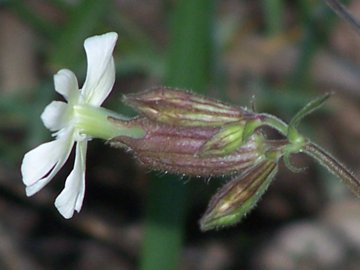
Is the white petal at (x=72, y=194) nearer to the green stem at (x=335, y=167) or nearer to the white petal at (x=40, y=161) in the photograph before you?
the white petal at (x=40, y=161)

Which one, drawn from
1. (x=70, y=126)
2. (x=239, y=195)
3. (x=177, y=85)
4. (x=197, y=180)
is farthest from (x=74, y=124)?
(x=197, y=180)

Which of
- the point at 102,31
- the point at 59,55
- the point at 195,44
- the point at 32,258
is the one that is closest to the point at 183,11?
the point at 195,44

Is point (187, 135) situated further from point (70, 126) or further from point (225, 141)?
point (70, 126)

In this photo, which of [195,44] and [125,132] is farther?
[195,44]

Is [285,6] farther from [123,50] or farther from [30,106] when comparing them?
[30,106]

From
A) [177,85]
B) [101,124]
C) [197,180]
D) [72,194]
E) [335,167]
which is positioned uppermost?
[197,180]

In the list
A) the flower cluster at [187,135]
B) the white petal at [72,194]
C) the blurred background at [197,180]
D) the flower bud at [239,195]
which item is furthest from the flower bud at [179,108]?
the blurred background at [197,180]
